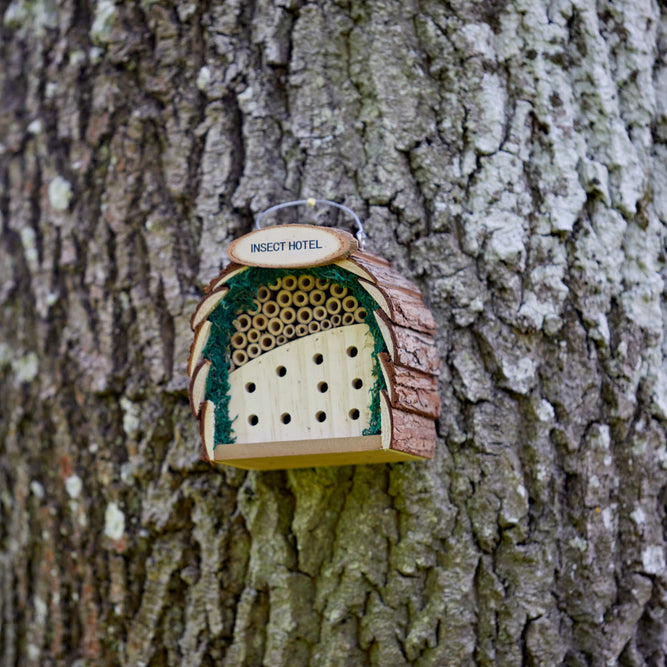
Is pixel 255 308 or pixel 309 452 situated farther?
pixel 255 308

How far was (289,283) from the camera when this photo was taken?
4.83 feet

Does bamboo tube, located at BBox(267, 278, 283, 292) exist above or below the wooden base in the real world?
above

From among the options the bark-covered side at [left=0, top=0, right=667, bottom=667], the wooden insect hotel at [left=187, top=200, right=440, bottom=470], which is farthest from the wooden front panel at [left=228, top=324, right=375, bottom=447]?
the bark-covered side at [left=0, top=0, right=667, bottom=667]

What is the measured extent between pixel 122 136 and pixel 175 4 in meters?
0.30

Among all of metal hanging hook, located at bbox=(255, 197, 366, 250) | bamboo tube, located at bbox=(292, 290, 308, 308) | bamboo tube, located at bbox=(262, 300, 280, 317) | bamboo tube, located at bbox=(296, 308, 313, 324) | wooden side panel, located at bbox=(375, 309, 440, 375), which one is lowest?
wooden side panel, located at bbox=(375, 309, 440, 375)

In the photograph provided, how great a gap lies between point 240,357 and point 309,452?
225mm

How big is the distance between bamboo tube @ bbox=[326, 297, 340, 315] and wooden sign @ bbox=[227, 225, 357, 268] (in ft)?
0.29

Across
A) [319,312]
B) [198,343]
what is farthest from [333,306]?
[198,343]

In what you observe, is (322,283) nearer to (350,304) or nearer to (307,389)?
(350,304)

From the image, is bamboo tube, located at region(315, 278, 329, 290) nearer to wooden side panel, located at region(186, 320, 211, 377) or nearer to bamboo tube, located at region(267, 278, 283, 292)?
bamboo tube, located at region(267, 278, 283, 292)

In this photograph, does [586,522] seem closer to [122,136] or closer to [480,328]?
[480,328]

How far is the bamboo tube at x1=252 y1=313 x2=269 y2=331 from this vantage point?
1.48m

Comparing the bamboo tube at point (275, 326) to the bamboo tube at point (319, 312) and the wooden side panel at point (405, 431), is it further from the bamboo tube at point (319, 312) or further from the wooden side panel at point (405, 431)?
the wooden side panel at point (405, 431)

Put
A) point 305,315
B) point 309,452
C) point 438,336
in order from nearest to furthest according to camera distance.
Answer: point 309,452
point 305,315
point 438,336
